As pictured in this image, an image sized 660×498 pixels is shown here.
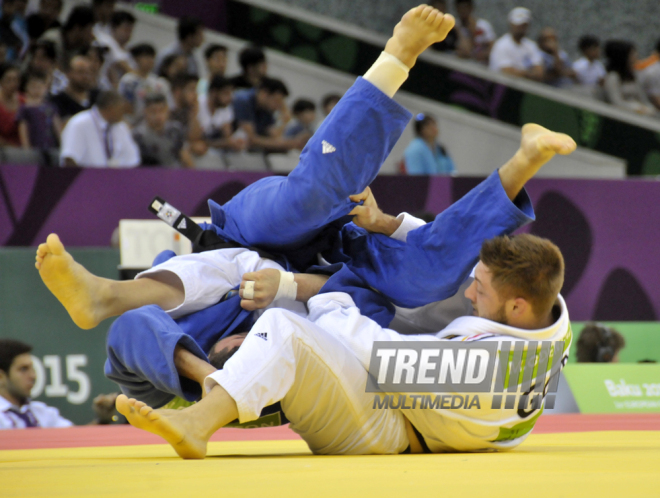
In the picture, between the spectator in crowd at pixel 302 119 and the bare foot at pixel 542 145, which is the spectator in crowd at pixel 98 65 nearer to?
the spectator in crowd at pixel 302 119

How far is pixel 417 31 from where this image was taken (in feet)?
5.78

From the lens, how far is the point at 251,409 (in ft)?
5.17

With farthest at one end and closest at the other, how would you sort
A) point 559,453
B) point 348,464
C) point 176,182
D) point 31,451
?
point 176,182, point 31,451, point 559,453, point 348,464

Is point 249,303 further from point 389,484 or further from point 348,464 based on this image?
point 389,484

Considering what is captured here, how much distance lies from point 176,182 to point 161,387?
248cm

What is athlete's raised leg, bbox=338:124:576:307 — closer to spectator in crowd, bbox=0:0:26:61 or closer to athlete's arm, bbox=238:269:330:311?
athlete's arm, bbox=238:269:330:311

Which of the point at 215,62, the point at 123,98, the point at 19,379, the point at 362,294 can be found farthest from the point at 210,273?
the point at 215,62

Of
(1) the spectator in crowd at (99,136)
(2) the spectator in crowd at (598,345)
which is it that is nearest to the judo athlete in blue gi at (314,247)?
(2) the spectator in crowd at (598,345)

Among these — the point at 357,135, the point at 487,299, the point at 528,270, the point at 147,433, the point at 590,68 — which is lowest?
the point at 147,433

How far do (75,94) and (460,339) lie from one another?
12.9 ft

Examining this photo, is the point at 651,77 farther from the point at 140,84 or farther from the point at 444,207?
the point at 140,84

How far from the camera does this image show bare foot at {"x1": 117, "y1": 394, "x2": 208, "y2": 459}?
145 centimetres

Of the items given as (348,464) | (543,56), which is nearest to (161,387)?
(348,464)

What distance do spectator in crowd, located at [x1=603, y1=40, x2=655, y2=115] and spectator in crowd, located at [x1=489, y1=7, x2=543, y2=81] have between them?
73cm
